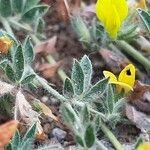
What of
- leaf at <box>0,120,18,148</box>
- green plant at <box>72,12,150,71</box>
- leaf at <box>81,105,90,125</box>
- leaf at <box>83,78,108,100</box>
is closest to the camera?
leaf at <box>0,120,18,148</box>

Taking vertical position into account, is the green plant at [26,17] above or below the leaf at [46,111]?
above

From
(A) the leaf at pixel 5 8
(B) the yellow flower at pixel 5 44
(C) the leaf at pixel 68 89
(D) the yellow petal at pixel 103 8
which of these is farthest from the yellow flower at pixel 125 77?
(A) the leaf at pixel 5 8

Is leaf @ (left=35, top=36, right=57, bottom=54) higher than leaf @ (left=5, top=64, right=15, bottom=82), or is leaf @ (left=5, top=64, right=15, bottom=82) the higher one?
leaf @ (left=5, top=64, right=15, bottom=82)

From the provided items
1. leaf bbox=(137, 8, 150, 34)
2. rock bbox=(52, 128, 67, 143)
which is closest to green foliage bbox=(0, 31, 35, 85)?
rock bbox=(52, 128, 67, 143)

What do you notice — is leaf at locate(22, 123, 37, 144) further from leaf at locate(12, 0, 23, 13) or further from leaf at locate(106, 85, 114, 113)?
leaf at locate(12, 0, 23, 13)

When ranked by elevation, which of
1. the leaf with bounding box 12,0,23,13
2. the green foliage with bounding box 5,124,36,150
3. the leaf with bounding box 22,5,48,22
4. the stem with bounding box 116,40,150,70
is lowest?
the stem with bounding box 116,40,150,70

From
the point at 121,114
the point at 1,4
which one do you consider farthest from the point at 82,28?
the point at 121,114

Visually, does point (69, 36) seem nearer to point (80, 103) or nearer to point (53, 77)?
point (53, 77)

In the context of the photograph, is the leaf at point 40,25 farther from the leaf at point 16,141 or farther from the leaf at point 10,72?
the leaf at point 16,141
